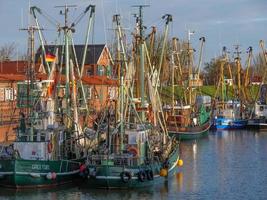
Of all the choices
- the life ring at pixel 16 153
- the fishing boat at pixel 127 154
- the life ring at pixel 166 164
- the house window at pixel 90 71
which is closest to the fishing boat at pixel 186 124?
the house window at pixel 90 71

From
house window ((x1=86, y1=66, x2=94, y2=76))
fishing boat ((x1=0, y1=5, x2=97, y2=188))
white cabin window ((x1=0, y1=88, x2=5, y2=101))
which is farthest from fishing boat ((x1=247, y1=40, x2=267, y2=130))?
fishing boat ((x1=0, y1=5, x2=97, y2=188))

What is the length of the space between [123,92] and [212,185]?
8362 millimetres

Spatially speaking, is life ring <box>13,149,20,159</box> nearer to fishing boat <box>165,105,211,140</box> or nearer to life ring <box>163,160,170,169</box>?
life ring <box>163,160,170,169</box>

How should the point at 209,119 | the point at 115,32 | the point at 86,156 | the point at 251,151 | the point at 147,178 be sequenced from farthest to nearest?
1. the point at 209,119
2. the point at 251,151
3. the point at 115,32
4. the point at 86,156
5. the point at 147,178

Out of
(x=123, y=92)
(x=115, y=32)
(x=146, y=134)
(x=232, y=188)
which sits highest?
(x=115, y=32)

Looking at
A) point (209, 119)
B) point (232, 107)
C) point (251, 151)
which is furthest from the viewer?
point (232, 107)

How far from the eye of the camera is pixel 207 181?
153 feet

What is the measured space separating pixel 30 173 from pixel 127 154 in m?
6.01

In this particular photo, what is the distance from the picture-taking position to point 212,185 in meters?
45.1

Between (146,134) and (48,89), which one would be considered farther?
(48,89)

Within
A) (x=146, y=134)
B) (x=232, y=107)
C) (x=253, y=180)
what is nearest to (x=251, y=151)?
(x=253, y=180)

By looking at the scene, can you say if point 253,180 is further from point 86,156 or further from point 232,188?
point 86,156

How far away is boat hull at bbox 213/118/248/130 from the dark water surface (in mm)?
24061

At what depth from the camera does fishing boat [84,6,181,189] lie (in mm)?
41281
